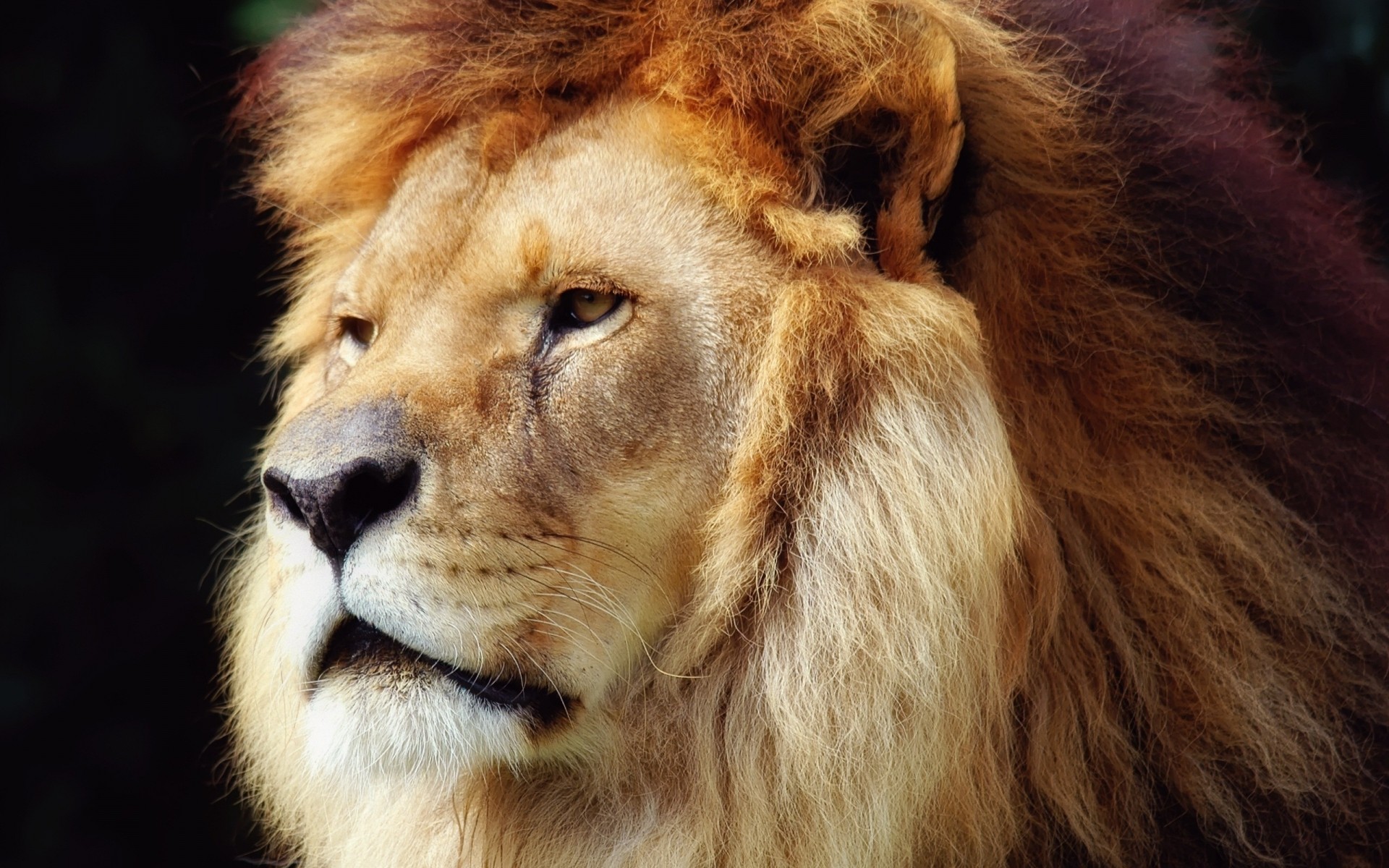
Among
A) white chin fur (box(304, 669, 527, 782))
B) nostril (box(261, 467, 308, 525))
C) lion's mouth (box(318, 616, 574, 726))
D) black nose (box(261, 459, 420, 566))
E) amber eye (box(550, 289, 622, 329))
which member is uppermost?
amber eye (box(550, 289, 622, 329))

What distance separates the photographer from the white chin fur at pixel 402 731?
4.24ft

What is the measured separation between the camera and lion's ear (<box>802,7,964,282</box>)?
4.28 feet

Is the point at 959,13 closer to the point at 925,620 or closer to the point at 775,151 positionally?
the point at 775,151

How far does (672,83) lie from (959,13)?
0.95 feet

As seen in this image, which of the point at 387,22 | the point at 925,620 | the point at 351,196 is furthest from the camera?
the point at 351,196

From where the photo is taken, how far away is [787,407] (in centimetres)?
133

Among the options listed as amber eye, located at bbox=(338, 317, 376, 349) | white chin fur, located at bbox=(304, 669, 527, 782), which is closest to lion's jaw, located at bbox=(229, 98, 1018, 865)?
white chin fur, located at bbox=(304, 669, 527, 782)

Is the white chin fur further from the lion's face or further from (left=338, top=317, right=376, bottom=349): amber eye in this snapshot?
(left=338, top=317, right=376, bottom=349): amber eye

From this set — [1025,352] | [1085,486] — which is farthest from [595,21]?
[1085,486]

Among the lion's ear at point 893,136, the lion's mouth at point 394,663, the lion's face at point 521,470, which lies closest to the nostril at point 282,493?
the lion's face at point 521,470

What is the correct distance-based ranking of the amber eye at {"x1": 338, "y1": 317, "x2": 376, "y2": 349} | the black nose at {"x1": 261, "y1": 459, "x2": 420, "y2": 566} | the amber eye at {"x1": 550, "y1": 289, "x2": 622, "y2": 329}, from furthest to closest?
the amber eye at {"x1": 338, "y1": 317, "x2": 376, "y2": 349}
the amber eye at {"x1": 550, "y1": 289, "x2": 622, "y2": 329}
the black nose at {"x1": 261, "y1": 459, "x2": 420, "y2": 566}

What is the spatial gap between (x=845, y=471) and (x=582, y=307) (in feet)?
0.98

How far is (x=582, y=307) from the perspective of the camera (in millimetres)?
1374

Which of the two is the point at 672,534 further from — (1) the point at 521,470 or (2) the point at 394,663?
(2) the point at 394,663
